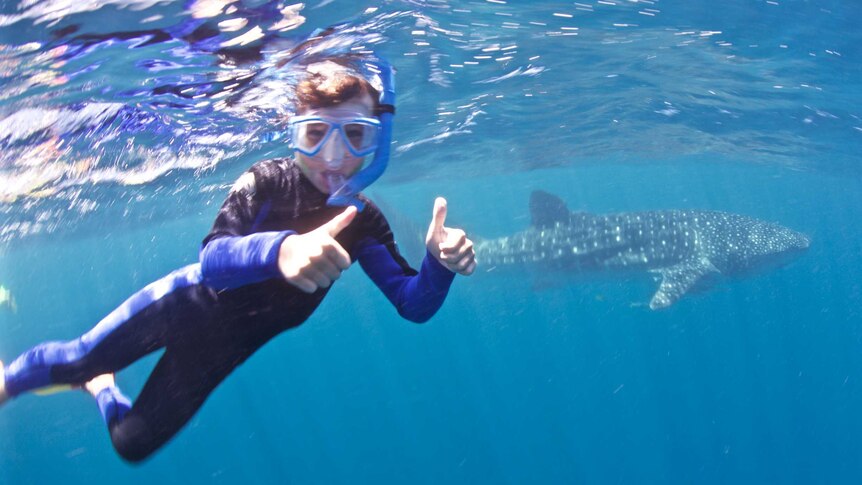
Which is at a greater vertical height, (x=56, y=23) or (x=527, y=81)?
(x=56, y=23)

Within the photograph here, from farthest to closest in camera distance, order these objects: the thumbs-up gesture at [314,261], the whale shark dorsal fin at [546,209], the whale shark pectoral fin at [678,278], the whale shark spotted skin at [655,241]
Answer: the whale shark dorsal fin at [546,209] → the whale shark spotted skin at [655,241] → the whale shark pectoral fin at [678,278] → the thumbs-up gesture at [314,261]

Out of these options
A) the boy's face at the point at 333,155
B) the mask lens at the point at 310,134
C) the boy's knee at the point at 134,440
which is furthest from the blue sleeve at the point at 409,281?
the boy's knee at the point at 134,440

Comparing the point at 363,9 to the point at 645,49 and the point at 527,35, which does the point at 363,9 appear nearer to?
the point at 527,35

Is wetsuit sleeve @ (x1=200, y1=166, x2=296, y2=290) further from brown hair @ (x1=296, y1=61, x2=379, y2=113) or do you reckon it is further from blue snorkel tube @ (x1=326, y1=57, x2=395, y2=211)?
brown hair @ (x1=296, y1=61, x2=379, y2=113)

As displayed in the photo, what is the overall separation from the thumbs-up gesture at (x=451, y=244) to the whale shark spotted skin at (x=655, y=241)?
13.9m

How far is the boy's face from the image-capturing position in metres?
3.81

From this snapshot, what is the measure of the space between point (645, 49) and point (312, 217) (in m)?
11.0

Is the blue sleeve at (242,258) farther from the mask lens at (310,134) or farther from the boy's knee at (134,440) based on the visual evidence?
the boy's knee at (134,440)

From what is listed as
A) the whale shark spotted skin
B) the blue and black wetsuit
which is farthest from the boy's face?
the whale shark spotted skin

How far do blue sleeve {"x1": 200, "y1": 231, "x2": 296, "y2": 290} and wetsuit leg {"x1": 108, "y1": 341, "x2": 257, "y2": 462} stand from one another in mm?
1600

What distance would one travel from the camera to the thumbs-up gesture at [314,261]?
7.89 ft

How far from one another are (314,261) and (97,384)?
3.84 m

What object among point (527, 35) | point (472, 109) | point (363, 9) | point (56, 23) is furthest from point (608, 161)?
point (56, 23)

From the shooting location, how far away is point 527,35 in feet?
36.4
